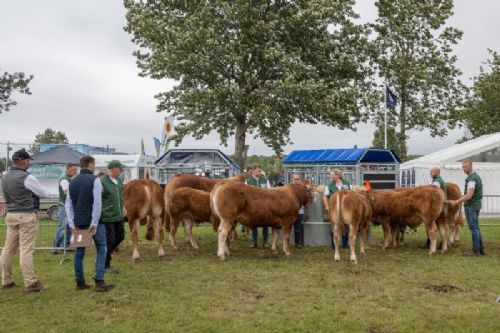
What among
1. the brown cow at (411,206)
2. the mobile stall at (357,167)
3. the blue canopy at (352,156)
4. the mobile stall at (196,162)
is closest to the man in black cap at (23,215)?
the brown cow at (411,206)

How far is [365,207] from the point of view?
10.7m

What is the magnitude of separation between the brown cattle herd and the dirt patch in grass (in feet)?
7.01

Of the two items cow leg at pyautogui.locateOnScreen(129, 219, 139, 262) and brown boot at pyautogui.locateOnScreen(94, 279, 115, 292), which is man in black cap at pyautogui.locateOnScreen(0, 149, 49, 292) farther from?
cow leg at pyautogui.locateOnScreen(129, 219, 139, 262)

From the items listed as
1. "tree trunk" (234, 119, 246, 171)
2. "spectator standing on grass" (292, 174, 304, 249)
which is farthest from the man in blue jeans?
"tree trunk" (234, 119, 246, 171)

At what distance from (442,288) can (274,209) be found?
386 cm

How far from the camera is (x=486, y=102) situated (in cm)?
3631

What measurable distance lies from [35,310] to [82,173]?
201 cm

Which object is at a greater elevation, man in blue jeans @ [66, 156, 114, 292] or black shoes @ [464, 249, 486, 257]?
man in blue jeans @ [66, 156, 114, 292]

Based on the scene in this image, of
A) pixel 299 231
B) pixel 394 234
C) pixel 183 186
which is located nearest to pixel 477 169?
pixel 394 234

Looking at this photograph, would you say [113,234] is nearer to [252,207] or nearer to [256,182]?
[252,207]

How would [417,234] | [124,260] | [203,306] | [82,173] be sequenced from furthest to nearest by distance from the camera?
[417,234], [124,260], [82,173], [203,306]

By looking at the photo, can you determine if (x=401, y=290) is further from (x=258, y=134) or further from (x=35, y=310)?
Result: (x=258, y=134)

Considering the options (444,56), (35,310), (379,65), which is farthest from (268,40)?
(35,310)

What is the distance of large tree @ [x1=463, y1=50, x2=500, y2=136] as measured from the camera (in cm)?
3553
